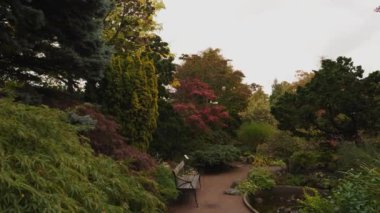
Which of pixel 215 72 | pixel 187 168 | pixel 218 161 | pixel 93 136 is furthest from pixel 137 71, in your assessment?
pixel 215 72

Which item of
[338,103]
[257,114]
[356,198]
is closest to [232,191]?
[338,103]

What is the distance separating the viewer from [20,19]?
7.37 meters

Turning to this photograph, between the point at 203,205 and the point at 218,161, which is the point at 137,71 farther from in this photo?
the point at 218,161

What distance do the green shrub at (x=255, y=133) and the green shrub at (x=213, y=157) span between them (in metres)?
3.21

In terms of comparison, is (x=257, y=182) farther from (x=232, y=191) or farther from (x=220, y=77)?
(x=220, y=77)

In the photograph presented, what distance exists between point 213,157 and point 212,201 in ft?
14.5

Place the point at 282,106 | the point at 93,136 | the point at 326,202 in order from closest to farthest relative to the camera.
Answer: the point at 326,202
the point at 93,136
the point at 282,106

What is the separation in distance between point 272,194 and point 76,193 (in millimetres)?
8581

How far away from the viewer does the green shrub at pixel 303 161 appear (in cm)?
1224

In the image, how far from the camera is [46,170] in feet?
11.2

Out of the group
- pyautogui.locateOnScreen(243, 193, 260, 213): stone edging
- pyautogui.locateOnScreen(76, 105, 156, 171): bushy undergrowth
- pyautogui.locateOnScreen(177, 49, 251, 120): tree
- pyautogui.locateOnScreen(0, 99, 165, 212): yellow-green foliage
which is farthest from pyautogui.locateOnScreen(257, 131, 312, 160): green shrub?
pyautogui.locateOnScreen(0, 99, 165, 212): yellow-green foliage

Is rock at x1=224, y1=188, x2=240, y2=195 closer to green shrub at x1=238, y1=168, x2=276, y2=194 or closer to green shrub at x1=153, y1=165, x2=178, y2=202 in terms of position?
green shrub at x1=238, y1=168, x2=276, y2=194

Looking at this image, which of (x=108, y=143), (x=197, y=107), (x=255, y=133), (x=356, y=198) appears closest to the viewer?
(x=356, y=198)

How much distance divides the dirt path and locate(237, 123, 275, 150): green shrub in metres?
5.19
